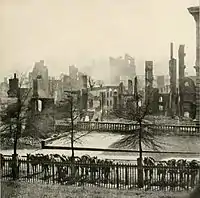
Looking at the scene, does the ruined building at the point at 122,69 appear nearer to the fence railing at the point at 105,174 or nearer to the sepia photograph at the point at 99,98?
the sepia photograph at the point at 99,98

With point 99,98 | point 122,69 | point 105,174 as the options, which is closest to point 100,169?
point 105,174

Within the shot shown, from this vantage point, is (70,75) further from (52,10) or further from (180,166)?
(180,166)

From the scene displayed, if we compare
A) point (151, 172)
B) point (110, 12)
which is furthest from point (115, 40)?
point (151, 172)

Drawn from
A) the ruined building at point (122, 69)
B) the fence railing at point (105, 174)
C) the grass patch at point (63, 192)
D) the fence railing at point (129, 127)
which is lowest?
the grass patch at point (63, 192)

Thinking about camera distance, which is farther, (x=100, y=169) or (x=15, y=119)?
(x=15, y=119)

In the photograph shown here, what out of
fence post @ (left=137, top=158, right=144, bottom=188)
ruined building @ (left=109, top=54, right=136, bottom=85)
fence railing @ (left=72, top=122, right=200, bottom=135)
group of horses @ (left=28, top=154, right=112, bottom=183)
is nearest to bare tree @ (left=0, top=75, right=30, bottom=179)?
group of horses @ (left=28, top=154, right=112, bottom=183)

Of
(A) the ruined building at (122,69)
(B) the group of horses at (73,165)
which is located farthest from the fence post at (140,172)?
(A) the ruined building at (122,69)

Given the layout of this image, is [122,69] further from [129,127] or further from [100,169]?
[100,169]
